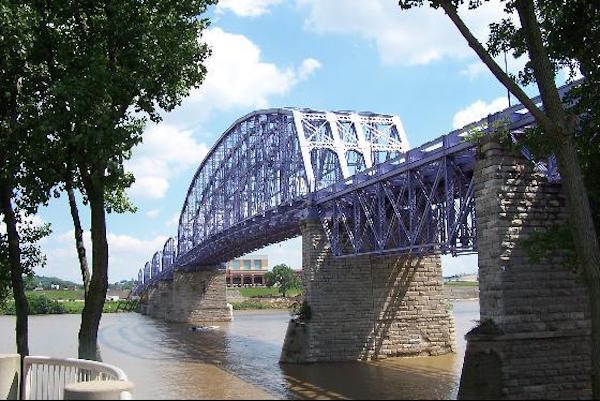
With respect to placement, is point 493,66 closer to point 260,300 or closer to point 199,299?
point 199,299

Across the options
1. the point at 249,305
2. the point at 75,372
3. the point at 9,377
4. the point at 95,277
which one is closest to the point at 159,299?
the point at 249,305

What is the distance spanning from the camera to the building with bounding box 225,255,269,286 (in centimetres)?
17662

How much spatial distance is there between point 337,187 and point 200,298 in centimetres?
5168

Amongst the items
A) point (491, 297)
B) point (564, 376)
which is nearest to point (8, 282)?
point (491, 297)

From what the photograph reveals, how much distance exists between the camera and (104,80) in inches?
674

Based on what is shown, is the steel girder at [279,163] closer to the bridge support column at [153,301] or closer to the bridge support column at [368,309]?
the bridge support column at [368,309]

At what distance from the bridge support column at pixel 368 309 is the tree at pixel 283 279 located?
106m

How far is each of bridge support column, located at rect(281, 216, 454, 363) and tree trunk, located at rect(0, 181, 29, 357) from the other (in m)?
15.7

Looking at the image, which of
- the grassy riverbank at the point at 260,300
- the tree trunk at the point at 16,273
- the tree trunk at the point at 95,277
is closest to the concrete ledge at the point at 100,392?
the tree trunk at the point at 95,277

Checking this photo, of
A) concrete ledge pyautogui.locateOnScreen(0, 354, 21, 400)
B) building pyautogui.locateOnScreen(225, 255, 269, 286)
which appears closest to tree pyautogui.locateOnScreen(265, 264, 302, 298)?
building pyautogui.locateOnScreen(225, 255, 269, 286)

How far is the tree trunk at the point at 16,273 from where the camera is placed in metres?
18.4

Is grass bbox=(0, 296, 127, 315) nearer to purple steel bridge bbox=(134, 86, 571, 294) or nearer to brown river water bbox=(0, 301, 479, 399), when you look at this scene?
purple steel bridge bbox=(134, 86, 571, 294)

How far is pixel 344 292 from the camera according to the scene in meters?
33.6

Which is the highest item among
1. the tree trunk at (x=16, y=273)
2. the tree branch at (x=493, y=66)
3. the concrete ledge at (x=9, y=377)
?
the tree branch at (x=493, y=66)
